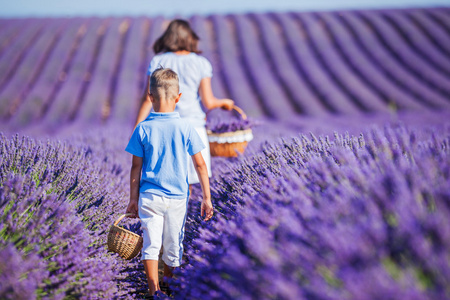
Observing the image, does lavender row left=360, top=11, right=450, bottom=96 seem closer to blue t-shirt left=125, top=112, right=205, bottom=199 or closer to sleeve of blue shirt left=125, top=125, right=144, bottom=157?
blue t-shirt left=125, top=112, right=205, bottom=199

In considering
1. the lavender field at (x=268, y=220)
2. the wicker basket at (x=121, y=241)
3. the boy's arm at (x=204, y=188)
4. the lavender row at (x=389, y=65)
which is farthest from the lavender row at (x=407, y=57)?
the wicker basket at (x=121, y=241)

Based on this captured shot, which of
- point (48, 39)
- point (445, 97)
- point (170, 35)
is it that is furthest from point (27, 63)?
point (445, 97)

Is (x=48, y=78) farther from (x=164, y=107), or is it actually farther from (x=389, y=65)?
(x=389, y=65)

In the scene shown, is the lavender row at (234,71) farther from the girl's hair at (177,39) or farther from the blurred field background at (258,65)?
the girl's hair at (177,39)

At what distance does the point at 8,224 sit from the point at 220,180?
1.31 meters

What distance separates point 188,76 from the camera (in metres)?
2.27

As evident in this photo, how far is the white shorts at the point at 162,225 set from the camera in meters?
1.59

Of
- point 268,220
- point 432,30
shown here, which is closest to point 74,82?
point 268,220

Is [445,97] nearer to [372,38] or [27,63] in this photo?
[372,38]

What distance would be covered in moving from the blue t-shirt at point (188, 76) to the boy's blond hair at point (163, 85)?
0.58 metres

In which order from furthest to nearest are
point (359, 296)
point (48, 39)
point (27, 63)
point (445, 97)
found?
1. point (48, 39)
2. point (27, 63)
3. point (445, 97)
4. point (359, 296)

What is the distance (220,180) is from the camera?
2293mm

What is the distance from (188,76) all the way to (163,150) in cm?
82

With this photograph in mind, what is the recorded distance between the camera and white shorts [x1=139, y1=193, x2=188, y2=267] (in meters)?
1.59
